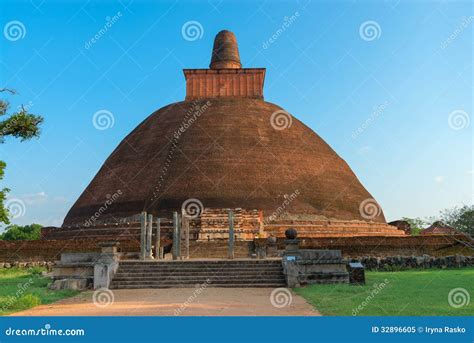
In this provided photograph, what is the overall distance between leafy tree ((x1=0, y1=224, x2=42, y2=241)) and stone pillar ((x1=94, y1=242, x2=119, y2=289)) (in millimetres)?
56109

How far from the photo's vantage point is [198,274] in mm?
13156

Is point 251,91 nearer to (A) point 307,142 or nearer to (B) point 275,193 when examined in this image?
(A) point 307,142

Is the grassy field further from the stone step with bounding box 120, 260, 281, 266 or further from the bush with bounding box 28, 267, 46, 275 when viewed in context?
the stone step with bounding box 120, 260, 281, 266

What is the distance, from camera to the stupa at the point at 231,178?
971 inches

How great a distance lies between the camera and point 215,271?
13.3 meters

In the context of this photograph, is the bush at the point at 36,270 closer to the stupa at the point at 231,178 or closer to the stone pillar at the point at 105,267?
the stone pillar at the point at 105,267

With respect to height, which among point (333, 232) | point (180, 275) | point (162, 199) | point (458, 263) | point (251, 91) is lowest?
point (180, 275)

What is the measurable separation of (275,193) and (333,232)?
375 centimetres

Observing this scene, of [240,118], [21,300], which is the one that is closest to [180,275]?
[21,300]

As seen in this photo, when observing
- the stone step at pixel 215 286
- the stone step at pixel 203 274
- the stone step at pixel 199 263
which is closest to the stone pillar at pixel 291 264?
the stone step at pixel 215 286

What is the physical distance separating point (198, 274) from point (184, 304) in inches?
170

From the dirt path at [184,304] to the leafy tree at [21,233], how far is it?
5864 cm

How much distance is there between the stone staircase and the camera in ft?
41.3

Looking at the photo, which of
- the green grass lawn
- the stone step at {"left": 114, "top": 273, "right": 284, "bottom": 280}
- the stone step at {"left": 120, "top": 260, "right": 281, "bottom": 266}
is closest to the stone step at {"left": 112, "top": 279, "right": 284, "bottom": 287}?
the stone step at {"left": 114, "top": 273, "right": 284, "bottom": 280}
